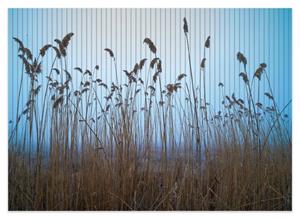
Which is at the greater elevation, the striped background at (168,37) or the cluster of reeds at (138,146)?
the striped background at (168,37)

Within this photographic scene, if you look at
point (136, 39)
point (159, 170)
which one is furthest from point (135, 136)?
point (136, 39)

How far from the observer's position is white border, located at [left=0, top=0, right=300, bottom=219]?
333cm

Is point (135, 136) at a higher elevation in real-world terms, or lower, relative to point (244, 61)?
lower

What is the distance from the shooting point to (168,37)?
3354 millimetres

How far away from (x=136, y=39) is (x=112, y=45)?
195 millimetres

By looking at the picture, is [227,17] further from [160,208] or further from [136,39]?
[160,208]

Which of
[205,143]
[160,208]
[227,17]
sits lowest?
[160,208]

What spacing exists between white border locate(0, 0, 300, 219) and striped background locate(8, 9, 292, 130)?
5cm
